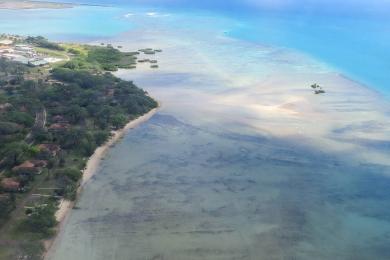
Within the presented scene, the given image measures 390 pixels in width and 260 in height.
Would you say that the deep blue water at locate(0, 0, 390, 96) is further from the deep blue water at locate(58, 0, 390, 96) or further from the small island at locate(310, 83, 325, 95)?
the small island at locate(310, 83, 325, 95)

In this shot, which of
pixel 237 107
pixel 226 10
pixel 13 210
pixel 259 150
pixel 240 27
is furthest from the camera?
pixel 226 10

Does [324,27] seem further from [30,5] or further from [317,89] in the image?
[30,5]

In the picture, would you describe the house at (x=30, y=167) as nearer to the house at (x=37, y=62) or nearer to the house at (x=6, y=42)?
the house at (x=37, y=62)

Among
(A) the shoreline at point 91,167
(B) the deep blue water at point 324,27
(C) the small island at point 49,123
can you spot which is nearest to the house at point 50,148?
(C) the small island at point 49,123

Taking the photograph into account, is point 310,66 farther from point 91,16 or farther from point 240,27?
point 91,16

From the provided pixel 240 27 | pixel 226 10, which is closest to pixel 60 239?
pixel 240 27
